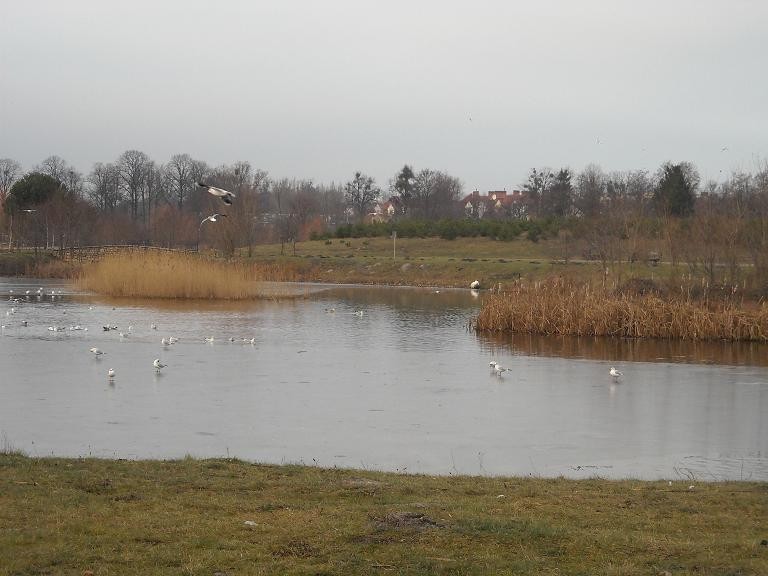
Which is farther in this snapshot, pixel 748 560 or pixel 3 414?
pixel 3 414

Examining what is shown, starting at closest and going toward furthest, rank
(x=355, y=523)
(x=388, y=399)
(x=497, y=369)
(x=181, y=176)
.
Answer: (x=355, y=523)
(x=388, y=399)
(x=497, y=369)
(x=181, y=176)

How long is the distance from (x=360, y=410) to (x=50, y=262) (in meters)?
48.3

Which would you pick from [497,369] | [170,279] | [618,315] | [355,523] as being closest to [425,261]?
[170,279]

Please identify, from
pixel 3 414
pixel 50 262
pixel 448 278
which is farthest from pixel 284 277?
pixel 3 414

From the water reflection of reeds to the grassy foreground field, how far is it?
530 inches

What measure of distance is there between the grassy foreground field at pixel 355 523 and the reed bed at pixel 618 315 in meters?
17.2

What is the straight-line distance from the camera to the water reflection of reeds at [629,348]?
23.0 metres

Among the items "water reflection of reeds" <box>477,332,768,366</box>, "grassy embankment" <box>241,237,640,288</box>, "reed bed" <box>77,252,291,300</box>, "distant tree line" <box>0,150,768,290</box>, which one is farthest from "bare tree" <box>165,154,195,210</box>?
"water reflection of reeds" <box>477,332,768,366</box>

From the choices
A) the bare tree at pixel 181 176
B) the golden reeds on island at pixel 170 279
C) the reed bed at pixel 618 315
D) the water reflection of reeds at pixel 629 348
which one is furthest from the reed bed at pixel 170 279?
the bare tree at pixel 181 176

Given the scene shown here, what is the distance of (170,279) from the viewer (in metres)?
39.3

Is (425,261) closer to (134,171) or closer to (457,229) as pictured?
(457,229)

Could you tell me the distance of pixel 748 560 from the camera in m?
6.59

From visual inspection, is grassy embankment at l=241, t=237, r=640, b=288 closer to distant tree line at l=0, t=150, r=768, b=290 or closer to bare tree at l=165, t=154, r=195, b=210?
distant tree line at l=0, t=150, r=768, b=290

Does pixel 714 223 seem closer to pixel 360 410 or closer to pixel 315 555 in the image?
pixel 360 410
